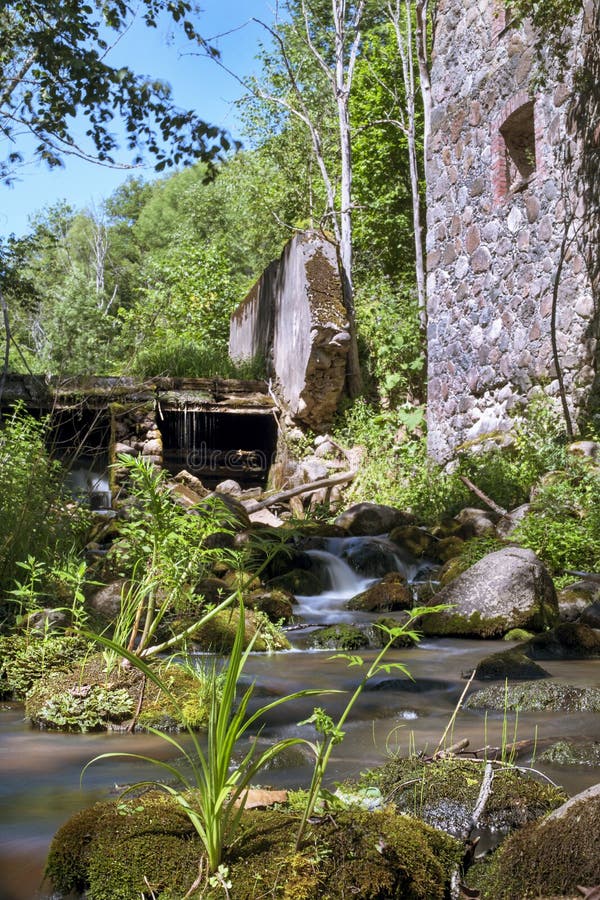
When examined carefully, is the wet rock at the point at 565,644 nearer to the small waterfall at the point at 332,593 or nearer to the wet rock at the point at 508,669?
the wet rock at the point at 508,669

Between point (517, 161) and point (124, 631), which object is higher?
point (517, 161)

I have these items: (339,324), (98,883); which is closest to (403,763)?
(98,883)

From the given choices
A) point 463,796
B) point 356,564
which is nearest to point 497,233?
point 356,564

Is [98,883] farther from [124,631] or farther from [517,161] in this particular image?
[517,161]

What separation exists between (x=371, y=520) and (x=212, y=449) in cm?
656

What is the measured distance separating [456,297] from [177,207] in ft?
120

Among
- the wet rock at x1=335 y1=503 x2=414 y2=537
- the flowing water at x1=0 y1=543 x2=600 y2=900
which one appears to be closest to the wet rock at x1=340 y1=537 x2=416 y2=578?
the wet rock at x1=335 y1=503 x2=414 y2=537

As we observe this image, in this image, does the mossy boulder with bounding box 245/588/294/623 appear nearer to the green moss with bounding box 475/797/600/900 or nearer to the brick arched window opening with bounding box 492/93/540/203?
the green moss with bounding box 475/797/600/900

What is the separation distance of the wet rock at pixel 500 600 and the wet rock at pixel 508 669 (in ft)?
4.62

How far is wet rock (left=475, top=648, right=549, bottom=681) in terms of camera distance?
17.6 ft

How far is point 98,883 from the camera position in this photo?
223 cm

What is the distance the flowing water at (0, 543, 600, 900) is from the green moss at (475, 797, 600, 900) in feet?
3.42

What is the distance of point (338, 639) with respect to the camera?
22.3 ft

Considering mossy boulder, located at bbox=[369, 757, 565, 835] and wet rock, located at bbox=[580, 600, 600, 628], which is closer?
mossy boulder, located at bbox=[369, 757, 565, 835]
